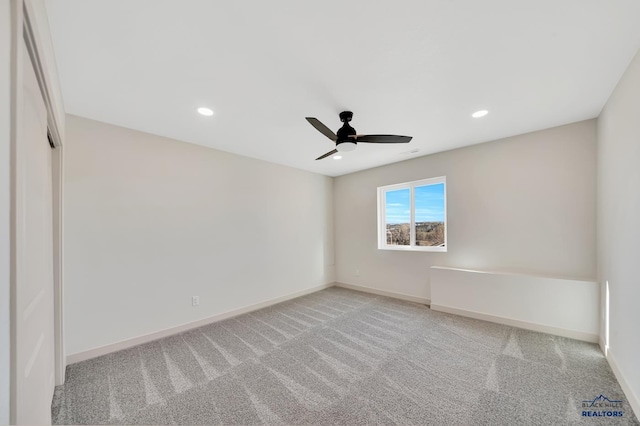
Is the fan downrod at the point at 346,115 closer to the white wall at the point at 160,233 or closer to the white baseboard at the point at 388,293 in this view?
the white wall at the point at 160,233

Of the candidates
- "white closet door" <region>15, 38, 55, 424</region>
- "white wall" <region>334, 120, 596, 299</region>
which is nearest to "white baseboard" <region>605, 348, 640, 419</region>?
"white wall" <region>334, 120, 596, 299</region>

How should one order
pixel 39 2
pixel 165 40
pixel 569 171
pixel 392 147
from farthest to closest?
1. pixel 392 147
2. pixel 569 171
3. pixel 165 40
4. pixel 39 2

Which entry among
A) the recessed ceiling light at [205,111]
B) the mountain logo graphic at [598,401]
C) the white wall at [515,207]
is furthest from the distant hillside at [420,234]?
the recessed ceiling light at [205,111]

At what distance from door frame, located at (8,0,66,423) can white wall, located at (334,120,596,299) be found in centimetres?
425

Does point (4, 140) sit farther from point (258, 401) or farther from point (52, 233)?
point (258, 401)

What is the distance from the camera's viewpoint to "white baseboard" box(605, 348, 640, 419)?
1.66 m

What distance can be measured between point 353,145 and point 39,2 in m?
2.15

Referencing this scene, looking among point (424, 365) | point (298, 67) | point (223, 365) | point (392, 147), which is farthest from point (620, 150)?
point (223, 365)

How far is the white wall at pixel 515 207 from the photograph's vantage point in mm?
2830

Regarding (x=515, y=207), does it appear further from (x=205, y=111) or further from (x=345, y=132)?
(x=205, y=111)

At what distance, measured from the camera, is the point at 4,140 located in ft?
2.19

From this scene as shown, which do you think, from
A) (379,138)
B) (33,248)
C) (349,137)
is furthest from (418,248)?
(33,248)

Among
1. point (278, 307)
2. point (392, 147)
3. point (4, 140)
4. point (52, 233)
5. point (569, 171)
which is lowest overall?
point (278, 307)

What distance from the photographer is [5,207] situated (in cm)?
67
